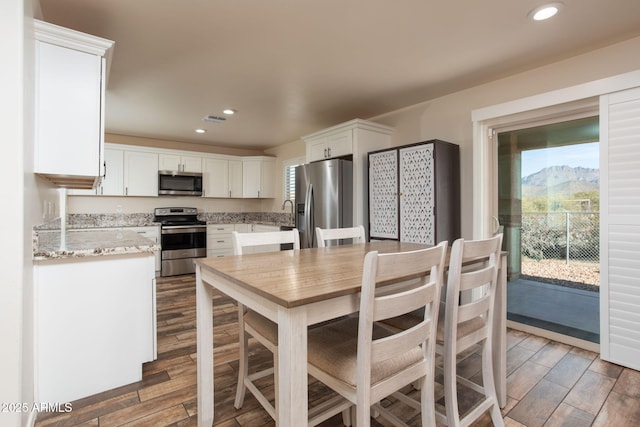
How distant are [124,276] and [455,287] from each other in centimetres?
198

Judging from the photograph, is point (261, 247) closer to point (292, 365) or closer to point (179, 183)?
point (179, 183)

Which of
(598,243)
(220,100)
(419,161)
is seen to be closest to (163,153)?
(220,100)

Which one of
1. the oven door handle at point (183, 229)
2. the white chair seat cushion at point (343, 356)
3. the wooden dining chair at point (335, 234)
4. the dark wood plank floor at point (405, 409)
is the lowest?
the dark wood plank floor at point (405, 409)

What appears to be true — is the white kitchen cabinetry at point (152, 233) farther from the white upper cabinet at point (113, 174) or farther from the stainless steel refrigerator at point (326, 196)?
the stainless steel refrigerator at point (326, 196)

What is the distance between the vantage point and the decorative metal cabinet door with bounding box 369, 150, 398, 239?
3.40 m

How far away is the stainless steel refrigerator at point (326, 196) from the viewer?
363cm

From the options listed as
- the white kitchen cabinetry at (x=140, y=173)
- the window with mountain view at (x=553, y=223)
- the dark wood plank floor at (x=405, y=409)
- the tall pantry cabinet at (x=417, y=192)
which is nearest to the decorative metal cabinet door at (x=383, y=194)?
the tall pantry cabinet at (x=417, y=192)

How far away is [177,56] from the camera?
251 centimetres

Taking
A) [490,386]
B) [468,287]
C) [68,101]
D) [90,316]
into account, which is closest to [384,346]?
[468,287]

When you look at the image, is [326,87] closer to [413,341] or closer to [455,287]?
[455,287]

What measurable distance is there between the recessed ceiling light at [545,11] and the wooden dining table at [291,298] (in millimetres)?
1618

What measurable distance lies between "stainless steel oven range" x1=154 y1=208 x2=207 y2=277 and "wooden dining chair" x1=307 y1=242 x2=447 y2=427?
4382mm

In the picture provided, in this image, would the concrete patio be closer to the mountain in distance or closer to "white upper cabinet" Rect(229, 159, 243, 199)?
the mountain in distance

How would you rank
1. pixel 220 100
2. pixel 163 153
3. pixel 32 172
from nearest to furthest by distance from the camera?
pixel 32 172
pixel 220 100
pixel 163 153
